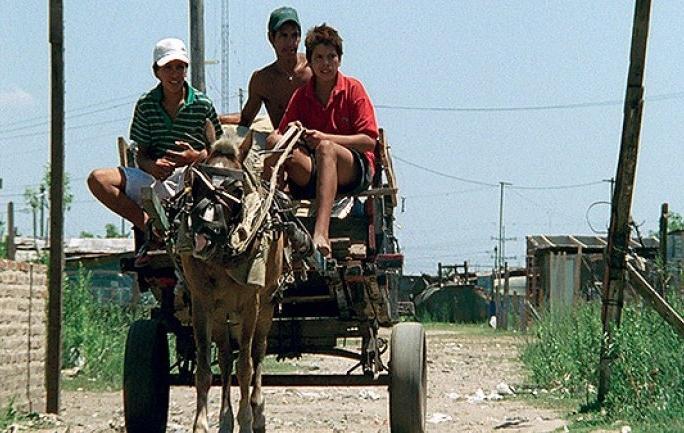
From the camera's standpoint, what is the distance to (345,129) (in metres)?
10.5

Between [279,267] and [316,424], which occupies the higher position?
[279,267]

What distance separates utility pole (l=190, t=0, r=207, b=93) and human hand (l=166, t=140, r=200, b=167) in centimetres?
1090

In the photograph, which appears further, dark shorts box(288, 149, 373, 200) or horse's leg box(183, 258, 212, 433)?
dark shorts box(288, 149, 373, 200)

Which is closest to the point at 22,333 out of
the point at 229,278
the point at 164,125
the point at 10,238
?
the point at 164,125

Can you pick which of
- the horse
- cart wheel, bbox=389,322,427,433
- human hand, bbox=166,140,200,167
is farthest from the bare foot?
human hand, bbox=166,140,200,167

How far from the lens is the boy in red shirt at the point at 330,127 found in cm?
998

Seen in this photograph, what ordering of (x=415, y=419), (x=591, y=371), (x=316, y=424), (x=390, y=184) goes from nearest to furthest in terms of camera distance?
(x=415, y=419), (x=390, y=184), (x=316, y=424), (x=591, y=371)

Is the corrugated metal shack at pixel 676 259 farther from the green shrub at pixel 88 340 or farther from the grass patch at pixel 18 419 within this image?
the green shrub at pixel 88 340

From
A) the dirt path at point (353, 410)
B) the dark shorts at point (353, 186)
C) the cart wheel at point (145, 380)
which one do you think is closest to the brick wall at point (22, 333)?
the dirt path at point (353, 410)

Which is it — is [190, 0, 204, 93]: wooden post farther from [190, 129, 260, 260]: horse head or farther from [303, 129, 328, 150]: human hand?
[190, 129, 260, 260]: horse head

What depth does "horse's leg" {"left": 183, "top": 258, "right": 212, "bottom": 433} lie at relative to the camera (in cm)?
878

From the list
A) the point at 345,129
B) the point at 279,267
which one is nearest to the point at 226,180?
the point at 279,267

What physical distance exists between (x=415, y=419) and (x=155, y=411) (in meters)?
1.97

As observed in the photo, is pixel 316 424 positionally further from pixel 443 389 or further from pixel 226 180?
pixel 443 389
